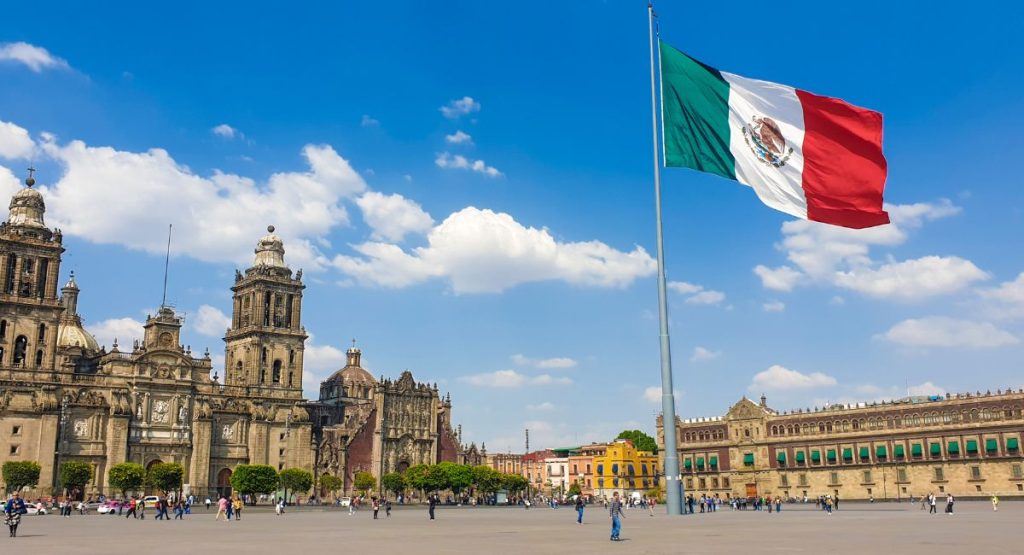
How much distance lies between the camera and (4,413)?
280ft

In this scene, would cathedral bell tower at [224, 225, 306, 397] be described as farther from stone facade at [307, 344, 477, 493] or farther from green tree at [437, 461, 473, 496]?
green tree at [437, 461, 473, 496]

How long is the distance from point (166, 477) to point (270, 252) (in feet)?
119

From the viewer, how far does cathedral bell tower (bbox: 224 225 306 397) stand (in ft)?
359

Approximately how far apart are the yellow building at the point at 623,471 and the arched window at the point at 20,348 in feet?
251

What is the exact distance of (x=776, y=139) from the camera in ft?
84.1

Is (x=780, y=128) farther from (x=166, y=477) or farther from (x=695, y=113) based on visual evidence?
(x=166, y=477)

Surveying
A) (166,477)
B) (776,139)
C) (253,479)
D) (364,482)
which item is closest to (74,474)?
(166,477)

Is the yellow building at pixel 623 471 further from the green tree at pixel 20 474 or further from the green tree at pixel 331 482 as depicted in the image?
the green tree at pixel 20 474

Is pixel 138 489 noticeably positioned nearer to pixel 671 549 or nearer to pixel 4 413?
pixel 4 413

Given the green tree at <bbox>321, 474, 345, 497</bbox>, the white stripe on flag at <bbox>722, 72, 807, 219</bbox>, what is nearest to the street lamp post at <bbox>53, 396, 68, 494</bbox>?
the green tree at <bbox>321, 474, 345, 497</bbox>

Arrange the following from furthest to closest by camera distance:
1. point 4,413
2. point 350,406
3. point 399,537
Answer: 1. point 350,406
2. point 4,413
3. point 399,537

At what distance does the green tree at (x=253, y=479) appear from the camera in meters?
89.2

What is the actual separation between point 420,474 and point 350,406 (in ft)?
82.4

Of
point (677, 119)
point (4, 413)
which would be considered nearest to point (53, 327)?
point (4, 413)
